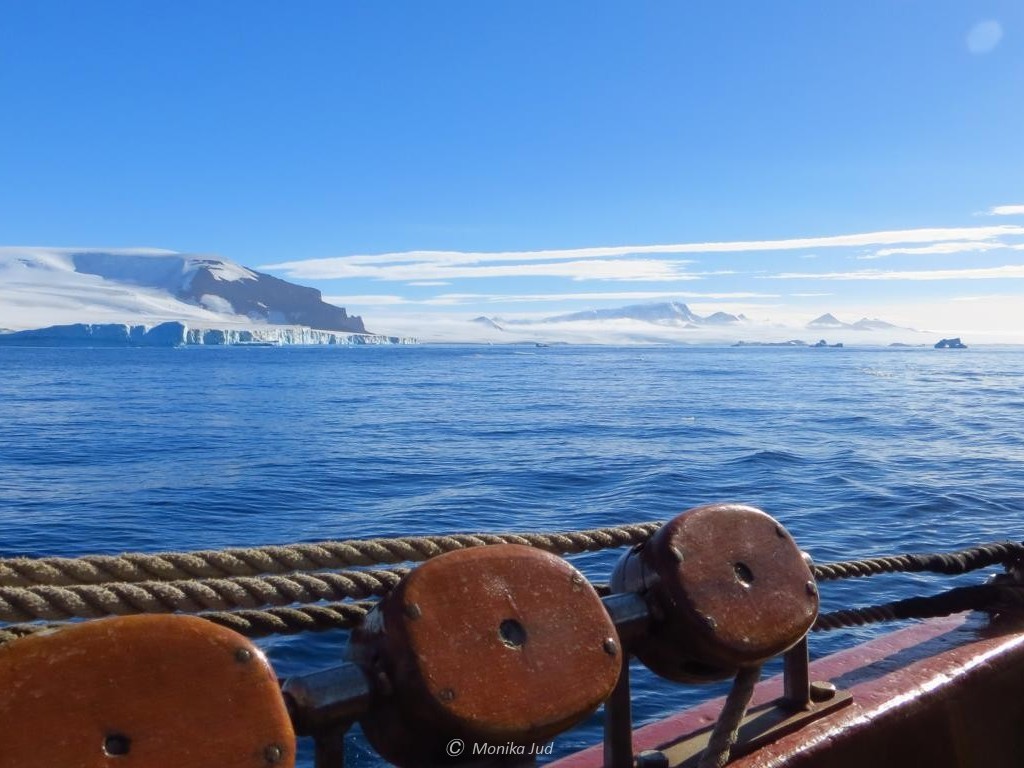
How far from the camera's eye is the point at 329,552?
1857 millimetres

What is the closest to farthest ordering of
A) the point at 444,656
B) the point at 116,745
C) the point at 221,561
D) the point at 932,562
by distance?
the point at 116,745 < the point at 444,656 < the point at 221,561 < the point at 932,562

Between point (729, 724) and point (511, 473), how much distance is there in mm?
19690

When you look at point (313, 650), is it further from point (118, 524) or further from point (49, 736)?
point (118, 524)

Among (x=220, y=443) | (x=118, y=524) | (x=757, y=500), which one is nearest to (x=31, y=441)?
(x=220, y=443)

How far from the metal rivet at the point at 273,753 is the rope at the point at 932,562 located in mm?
1783

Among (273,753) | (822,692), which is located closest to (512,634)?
(273,753)

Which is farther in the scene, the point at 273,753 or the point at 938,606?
the point at 938,606

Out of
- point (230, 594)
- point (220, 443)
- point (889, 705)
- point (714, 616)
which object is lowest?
point (220, 443)

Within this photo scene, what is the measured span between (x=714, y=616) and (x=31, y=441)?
32.5m

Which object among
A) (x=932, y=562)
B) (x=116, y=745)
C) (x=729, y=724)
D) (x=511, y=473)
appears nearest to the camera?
(x=116, y=745)

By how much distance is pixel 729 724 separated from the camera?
6.22ft

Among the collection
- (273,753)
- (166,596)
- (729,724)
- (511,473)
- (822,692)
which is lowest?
(511,473)

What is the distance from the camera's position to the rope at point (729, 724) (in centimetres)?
→ 188

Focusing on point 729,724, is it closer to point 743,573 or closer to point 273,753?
point 743,573
